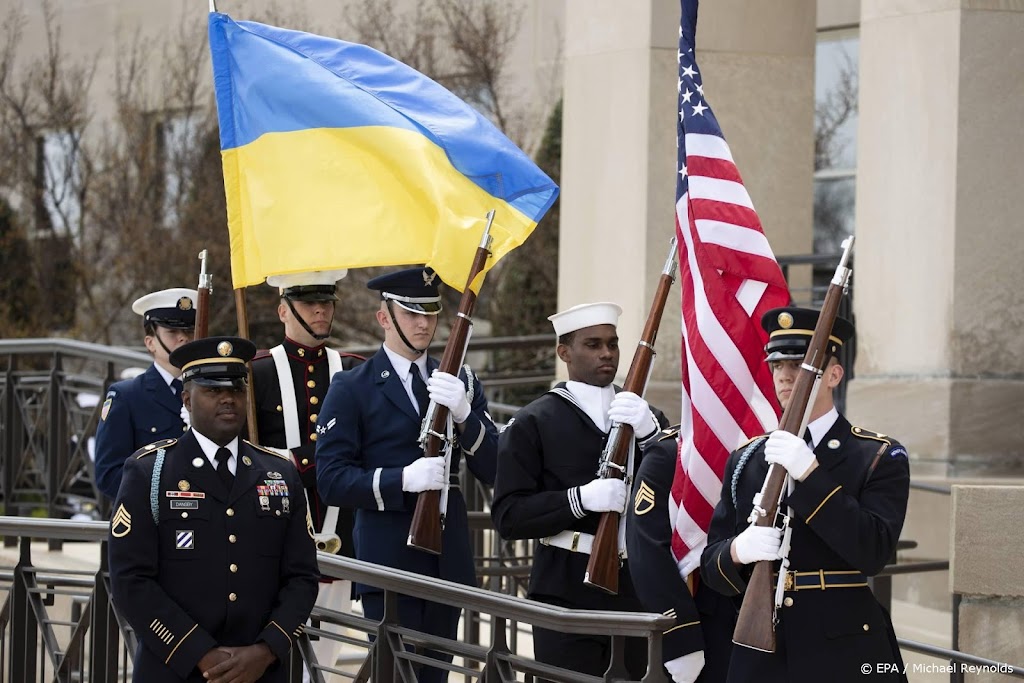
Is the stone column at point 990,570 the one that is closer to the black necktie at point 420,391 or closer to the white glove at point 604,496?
the white glove at point 604,496

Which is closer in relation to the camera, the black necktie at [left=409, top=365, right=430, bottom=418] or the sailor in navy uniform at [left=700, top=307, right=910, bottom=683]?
the sailor in navy uniform at [left=700, top=307, right=910, bottom=683]

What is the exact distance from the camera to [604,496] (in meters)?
6.00

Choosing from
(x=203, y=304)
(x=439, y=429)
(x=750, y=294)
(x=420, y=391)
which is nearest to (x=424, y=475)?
(x=439, y=429)

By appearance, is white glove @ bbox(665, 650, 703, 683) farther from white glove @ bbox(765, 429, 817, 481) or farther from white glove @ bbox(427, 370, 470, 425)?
white glove @ bbox(427, 370, 470, 425)

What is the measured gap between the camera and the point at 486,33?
62.4 ft

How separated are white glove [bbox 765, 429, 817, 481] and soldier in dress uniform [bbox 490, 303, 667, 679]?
4.09 feet

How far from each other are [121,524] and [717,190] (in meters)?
2.52

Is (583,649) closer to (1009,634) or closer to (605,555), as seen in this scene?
(605,555)

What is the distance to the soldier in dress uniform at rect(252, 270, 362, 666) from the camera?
7.45m

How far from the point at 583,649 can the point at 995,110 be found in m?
5.25

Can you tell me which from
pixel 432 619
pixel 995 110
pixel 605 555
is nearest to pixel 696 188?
pixel 605 555

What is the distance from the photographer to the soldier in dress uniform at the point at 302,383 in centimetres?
745

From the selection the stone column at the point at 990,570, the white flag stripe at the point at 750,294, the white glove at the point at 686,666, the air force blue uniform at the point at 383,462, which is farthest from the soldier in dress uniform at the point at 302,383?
the stone column at the point at 990,570

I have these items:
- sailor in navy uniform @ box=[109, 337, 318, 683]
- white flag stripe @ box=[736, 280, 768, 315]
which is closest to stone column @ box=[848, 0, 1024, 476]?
white flag stripe @ box=[736, 280, 768, 315]
